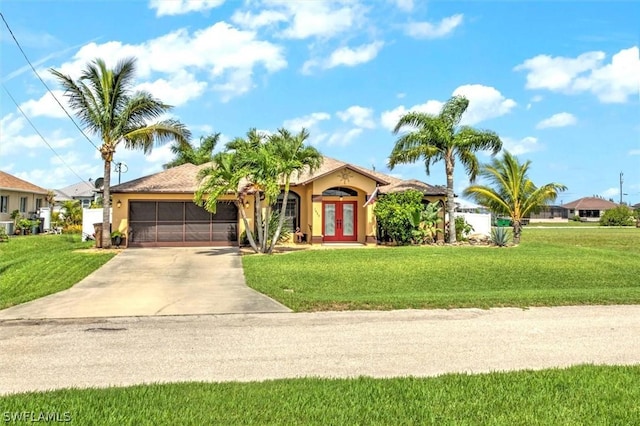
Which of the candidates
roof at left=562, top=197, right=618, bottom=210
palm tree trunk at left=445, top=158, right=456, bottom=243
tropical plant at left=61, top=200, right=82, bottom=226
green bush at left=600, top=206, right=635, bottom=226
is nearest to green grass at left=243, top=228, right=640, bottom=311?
palm tree trunk at left=445, top=158, right=456, bottom=243

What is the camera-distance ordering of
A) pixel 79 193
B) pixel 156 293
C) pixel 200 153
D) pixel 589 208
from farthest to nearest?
pixel 589 208
pixel 79 193
pixel 200 153
pixel 156 293

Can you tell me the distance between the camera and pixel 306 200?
24.2 metres

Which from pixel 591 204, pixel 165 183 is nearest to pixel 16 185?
pixel 165 183

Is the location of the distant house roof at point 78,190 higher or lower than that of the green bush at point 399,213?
higher

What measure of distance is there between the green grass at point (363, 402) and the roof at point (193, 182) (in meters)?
16.6

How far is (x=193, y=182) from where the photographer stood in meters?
23.6

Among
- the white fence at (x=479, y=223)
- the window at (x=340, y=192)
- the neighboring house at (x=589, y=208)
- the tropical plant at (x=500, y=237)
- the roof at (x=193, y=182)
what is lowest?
the tropical plant at (x=500, y=237)

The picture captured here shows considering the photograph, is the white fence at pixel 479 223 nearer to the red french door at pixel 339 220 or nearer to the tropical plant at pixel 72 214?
the red french door at pixel 339 220

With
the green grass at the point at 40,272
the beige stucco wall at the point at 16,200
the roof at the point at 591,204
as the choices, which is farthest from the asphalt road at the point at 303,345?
the roof at the point at 591,204

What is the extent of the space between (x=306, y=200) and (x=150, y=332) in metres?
16.3

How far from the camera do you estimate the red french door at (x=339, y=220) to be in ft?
79.2

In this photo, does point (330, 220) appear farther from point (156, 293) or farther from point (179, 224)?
point (156, 293)

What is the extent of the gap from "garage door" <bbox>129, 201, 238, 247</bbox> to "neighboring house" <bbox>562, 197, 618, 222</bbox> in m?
77.9

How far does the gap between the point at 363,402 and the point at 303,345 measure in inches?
104
